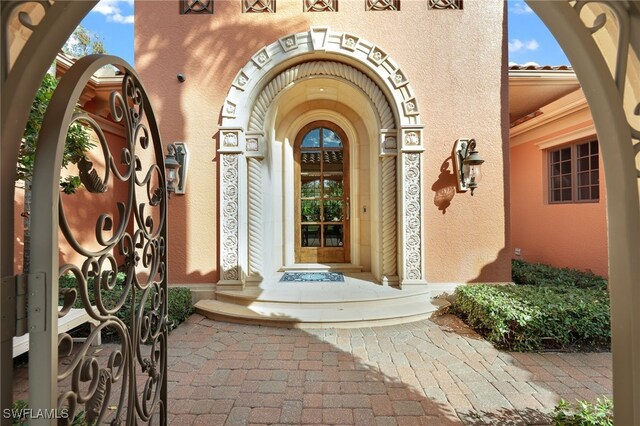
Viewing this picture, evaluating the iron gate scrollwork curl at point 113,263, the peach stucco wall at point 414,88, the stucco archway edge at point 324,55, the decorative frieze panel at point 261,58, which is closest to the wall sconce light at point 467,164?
the peach stucco wall at point 414,88

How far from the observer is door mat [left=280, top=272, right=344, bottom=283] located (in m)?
4.95

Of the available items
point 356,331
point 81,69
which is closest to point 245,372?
point 356,331

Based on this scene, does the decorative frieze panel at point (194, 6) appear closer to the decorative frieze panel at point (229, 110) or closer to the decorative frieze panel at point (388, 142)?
the decorative frieze panel at point (229, 110)

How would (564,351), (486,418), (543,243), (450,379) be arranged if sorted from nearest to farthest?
1. (486,418)
2. (450,379)
3. (564,351)
4. (543,243)

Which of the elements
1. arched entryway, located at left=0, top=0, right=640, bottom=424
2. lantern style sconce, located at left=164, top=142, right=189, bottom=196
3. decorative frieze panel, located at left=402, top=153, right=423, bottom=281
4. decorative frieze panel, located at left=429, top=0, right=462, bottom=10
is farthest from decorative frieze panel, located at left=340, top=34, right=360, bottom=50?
arched entryway, located at left=0, top=0, right=640, bottom=424

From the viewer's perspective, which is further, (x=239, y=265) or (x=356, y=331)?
(x=239, y=265)

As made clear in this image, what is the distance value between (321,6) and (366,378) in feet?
16.4

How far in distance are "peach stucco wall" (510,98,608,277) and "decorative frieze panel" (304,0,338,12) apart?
15.8 feet

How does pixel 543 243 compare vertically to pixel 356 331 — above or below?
above

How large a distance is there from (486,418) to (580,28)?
2393mm

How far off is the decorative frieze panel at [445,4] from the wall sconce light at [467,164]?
2.06 m

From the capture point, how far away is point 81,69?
103 centimetres

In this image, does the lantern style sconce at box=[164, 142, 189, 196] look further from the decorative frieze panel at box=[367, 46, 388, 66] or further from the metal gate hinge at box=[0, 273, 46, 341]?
the metal gate hinge at box=[0, 273, 46, 341]

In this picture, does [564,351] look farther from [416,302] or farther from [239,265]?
[239,265]
